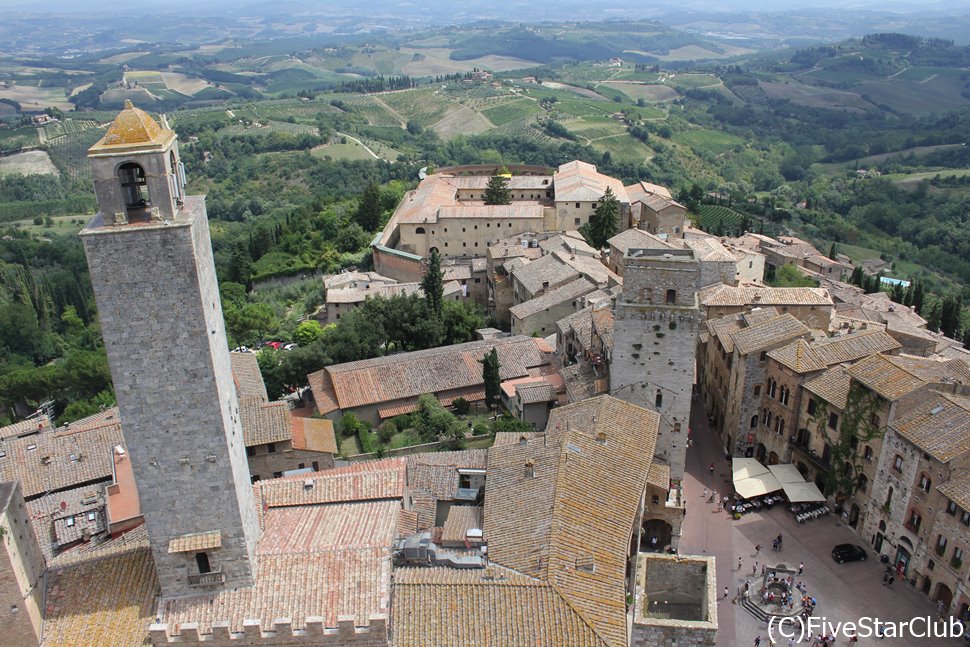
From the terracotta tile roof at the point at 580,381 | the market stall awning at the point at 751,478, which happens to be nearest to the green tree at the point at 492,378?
the terracotta tile roof at the point at 580,381

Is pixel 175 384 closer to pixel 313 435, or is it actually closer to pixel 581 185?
pixel 313 435

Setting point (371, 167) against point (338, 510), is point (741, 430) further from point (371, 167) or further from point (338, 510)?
point (371, 167)

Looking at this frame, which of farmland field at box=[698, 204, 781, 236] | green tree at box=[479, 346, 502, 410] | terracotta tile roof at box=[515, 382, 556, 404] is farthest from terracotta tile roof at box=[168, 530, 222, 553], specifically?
farmland field at box=[698, 204, 781, 236]

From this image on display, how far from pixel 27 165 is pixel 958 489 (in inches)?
8467

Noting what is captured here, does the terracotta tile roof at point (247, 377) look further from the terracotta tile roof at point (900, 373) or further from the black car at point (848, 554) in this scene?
the terracotta tile roof at point (900, 373)

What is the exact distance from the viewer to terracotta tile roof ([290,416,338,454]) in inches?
1594

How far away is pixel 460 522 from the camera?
99.3 ft

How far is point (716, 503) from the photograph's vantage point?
41.1 m

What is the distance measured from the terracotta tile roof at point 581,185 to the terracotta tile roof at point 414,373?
2781cm

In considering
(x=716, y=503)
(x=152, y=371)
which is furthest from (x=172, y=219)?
(x=716, y=503)

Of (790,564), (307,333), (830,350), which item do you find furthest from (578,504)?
(307,333)

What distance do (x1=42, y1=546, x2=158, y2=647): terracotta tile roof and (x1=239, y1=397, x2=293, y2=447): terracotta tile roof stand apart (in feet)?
49.0

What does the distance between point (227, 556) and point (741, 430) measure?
3179 centimetres

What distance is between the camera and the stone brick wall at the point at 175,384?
2033 cm
